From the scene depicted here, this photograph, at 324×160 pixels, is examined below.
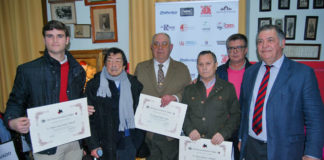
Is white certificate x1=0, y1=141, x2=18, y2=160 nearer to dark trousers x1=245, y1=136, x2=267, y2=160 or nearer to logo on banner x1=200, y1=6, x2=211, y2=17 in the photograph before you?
dark trousers x1=245, y1=136, x2=267, y2=160

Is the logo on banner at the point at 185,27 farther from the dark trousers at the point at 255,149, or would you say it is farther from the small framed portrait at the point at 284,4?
the dark trousers at the point at 255,149

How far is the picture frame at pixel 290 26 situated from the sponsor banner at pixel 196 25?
3.76ft

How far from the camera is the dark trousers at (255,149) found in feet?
6.68

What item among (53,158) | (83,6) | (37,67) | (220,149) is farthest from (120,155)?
(83,6)

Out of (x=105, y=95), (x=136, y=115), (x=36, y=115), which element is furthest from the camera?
(x=136, y=115)

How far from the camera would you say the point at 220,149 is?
7.09 feet

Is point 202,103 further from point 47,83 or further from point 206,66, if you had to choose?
point 47,83

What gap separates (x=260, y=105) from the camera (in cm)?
203

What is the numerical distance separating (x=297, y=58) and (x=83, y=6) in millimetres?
5028

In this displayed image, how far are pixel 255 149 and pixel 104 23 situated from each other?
4.08 meters

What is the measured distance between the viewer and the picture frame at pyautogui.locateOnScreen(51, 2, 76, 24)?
4.81 m

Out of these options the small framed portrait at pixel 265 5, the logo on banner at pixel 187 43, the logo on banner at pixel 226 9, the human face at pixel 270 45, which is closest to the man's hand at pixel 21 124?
the human face at pixel 270 45

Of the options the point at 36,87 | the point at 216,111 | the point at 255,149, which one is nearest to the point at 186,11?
the point at 216,111

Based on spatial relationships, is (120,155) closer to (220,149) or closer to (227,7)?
(220,149)
